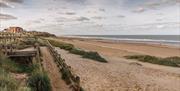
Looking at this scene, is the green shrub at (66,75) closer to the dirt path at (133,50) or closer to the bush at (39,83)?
the bush at (39,83)

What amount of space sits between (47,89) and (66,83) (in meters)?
2.31

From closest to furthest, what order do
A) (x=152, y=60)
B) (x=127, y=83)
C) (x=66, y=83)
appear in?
(x=66, y=83) → (x=127, y=83) → (x=152, y=60)

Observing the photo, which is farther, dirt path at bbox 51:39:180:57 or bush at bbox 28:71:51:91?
dirt path at bbox 51:39:180:57

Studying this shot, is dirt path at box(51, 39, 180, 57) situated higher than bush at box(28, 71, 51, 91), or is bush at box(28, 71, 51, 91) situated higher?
bush at box(28, 71, 51, 91)

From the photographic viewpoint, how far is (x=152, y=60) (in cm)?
2494

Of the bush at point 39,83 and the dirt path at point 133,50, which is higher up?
the bush at point 39,83

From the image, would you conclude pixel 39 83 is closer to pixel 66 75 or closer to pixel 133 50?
pixel 66 75

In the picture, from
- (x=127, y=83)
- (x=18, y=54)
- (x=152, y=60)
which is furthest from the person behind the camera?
(x=152, y=60)

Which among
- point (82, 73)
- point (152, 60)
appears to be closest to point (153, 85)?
point (82, 73)

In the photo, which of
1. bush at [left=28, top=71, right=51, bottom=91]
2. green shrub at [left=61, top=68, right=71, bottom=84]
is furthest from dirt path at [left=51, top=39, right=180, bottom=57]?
bush at [left=28, top=71, right=51, bottom=91]

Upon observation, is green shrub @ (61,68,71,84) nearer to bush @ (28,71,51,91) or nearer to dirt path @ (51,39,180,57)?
bush @ (28,71,51,91)

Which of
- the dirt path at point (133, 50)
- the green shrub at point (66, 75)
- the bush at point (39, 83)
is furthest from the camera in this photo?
the dirt path at point (133, 50)

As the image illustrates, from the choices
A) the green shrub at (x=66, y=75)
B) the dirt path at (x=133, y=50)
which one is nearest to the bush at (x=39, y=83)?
the green shrub at (x=66, y=75)

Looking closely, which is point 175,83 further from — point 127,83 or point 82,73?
point 82,73
